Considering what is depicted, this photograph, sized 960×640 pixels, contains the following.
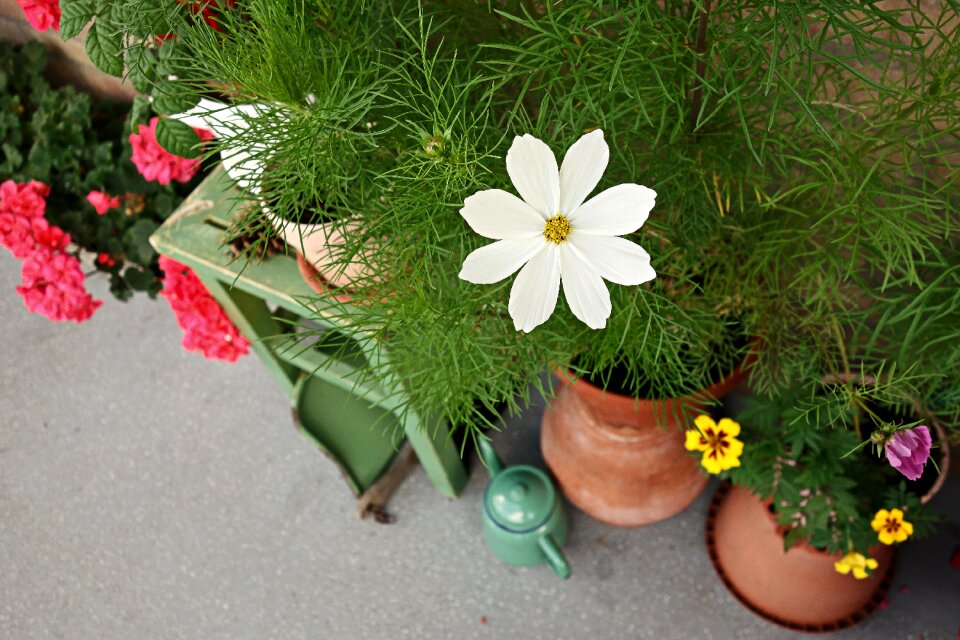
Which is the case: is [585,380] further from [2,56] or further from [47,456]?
[2,56]

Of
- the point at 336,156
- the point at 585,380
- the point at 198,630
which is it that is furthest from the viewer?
the point at 198,630

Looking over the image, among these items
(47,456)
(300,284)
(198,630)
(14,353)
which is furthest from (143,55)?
(14,353)

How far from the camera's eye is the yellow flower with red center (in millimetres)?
1043

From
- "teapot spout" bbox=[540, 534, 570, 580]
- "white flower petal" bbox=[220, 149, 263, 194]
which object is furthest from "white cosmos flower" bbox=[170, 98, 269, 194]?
"teapot spout" bbox=[540, 534, 570, 580]

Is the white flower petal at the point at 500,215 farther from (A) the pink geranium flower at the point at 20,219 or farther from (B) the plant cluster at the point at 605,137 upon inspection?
(A) the pink geranium flower at the point at 20,219

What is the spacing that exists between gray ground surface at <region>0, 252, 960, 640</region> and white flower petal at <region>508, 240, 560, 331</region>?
930mm

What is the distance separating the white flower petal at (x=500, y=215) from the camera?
56cm

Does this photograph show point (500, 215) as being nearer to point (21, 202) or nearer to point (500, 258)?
point (500, 258)

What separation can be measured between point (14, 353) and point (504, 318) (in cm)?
146

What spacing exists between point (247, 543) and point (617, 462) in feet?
2.41

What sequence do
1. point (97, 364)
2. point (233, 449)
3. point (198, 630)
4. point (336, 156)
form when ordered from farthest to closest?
1. point (97, 364)
2. point (233, 449)
3. point (198, 630)
4. point (336, 156)

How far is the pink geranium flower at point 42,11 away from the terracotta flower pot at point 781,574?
1.16 metres

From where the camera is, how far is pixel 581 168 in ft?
1.90

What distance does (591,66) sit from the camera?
0.77 metres
